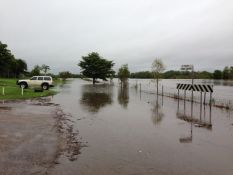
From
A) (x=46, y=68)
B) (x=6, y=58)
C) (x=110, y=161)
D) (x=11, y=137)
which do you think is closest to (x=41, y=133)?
(x=11, y=137)

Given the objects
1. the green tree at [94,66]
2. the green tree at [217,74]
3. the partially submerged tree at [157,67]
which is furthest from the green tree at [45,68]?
the green tree at [217,74]

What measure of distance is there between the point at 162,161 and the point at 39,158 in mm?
2989

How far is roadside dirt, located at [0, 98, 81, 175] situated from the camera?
617 centimetres

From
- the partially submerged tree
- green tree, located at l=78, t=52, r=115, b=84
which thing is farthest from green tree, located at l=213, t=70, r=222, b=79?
the partially submerged tree

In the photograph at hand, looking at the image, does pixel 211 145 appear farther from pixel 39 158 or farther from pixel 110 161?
pixel 39 158

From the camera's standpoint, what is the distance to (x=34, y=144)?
8094mm

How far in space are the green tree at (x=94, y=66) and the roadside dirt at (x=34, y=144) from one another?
2271 inches

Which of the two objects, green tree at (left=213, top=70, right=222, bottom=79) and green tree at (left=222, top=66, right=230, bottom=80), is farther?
green tree at (left=213, top=70, right=222, bottom=79)

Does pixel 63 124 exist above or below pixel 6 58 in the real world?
below

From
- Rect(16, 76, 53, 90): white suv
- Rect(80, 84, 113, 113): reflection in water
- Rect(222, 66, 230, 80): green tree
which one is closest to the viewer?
Rect(80, 84, 113, 113): reflection in water

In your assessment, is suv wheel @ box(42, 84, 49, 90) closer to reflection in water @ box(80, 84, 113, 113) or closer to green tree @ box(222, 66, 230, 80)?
reflection in water @ box(80, 84, 113, 113)

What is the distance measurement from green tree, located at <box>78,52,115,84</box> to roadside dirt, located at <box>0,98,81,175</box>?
57.7m

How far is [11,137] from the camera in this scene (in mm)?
8859

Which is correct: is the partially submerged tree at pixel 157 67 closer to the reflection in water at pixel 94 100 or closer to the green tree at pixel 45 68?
the reflection in water at pixel 94 100
